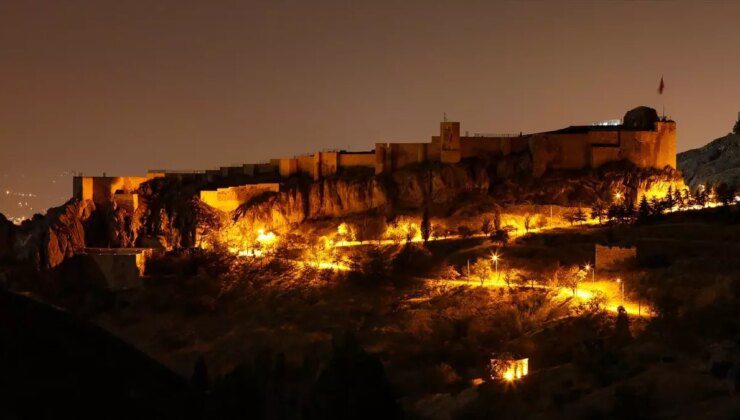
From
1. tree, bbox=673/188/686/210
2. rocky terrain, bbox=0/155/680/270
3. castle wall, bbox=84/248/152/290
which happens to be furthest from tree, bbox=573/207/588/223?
castle wall, bbox=84/248/152/290

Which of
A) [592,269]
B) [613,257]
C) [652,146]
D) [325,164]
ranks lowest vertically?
[592,269]

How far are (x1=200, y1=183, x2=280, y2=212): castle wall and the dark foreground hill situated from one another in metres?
49.1

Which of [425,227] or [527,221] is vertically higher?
[527,221]

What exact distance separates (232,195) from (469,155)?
16.7 m

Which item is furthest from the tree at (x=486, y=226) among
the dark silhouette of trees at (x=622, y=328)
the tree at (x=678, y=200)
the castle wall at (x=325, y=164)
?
the dark silhouette of trees at (x=622, y=328)

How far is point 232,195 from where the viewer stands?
200 feet

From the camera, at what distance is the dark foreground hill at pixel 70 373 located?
1022 cm

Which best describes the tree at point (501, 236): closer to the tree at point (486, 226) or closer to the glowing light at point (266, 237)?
the tree at point (486, 226)

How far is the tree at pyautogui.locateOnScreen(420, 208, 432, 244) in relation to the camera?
52.0 metres

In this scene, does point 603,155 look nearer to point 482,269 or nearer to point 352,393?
point 482,269

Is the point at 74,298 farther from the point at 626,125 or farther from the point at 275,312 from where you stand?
the point at 626,125

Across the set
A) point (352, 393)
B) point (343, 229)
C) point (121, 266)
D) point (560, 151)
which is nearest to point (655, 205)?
point (560, 151)

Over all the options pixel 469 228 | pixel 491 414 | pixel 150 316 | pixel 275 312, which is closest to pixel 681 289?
pixel 491 414

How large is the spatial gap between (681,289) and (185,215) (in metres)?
34.4
